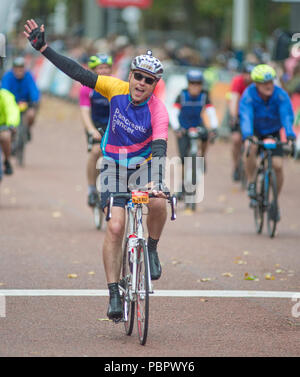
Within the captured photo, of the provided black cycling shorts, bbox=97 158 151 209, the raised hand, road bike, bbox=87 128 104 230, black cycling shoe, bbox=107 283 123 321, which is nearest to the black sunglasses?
black cycling shorts, bbox=97 158 151 209

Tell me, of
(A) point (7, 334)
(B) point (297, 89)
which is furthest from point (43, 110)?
(A) point (7, 334)

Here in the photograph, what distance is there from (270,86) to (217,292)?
14.0 feet

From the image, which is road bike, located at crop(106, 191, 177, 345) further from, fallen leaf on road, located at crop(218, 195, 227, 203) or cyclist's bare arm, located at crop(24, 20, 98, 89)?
fallen leaf on road, located at crop(218, 195, 227, 203)

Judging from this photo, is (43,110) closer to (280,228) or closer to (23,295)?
(280,228)

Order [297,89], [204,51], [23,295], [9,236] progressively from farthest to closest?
[204,51] → [297,89] → [9,236] → [23,295]

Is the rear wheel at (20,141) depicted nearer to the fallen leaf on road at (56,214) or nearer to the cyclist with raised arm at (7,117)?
the fallen leaf on road at (56,214)

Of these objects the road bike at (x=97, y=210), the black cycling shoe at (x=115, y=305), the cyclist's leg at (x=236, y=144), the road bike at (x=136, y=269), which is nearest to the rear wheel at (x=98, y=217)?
the road bike at (x=97, y=210)

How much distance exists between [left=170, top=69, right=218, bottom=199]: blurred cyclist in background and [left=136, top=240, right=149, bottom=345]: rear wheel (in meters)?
8.39

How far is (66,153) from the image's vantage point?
25.1 meters

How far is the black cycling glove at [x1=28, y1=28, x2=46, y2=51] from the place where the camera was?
8.41 m

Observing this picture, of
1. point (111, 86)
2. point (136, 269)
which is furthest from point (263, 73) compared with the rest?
point (136, 269)

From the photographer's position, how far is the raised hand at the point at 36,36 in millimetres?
8414

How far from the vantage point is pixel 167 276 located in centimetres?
1064
